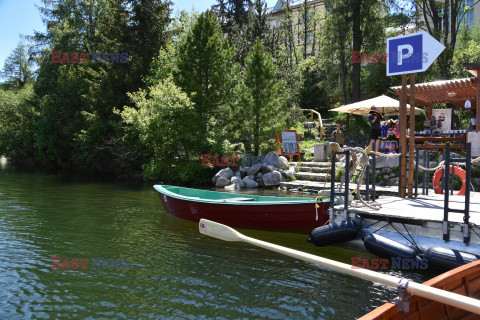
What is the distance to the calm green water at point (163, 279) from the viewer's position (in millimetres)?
5215

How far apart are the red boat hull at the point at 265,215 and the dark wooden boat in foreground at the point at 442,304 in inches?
162

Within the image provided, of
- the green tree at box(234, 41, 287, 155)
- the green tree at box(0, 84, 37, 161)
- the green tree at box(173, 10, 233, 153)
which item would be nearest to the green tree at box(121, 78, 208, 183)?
the green tree at box(173, 10, 233, 153)

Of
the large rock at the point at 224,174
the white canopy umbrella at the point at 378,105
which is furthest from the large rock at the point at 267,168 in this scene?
the white canopy umbrella at the point at 378,105

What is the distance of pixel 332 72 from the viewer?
28.8 meters

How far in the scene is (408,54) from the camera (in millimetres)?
8039

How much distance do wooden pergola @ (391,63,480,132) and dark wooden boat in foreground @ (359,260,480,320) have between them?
31.7 ft

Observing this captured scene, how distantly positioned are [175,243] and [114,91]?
66.1 feet

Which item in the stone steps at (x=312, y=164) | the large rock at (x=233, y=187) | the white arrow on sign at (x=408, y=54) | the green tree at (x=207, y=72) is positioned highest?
the green tree at (x=207, y=72)

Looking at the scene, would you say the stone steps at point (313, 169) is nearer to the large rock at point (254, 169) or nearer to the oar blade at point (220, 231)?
the large rock at point (254, 169)

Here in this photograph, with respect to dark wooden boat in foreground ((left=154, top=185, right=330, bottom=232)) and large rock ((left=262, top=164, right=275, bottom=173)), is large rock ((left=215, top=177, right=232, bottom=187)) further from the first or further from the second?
dark wooden boat in foreground ((left=154, top=185, right=330, bottom=232))

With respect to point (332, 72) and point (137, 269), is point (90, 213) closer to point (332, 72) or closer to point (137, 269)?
point (137, 269)

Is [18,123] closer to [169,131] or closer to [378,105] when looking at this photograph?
[169,131]

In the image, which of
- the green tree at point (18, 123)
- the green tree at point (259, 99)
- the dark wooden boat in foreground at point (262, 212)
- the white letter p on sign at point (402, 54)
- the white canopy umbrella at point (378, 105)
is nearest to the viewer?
the white letter p on sign at point (402, 54)

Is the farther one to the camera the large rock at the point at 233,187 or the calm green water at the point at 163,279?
the large rock at the point at 233,187
